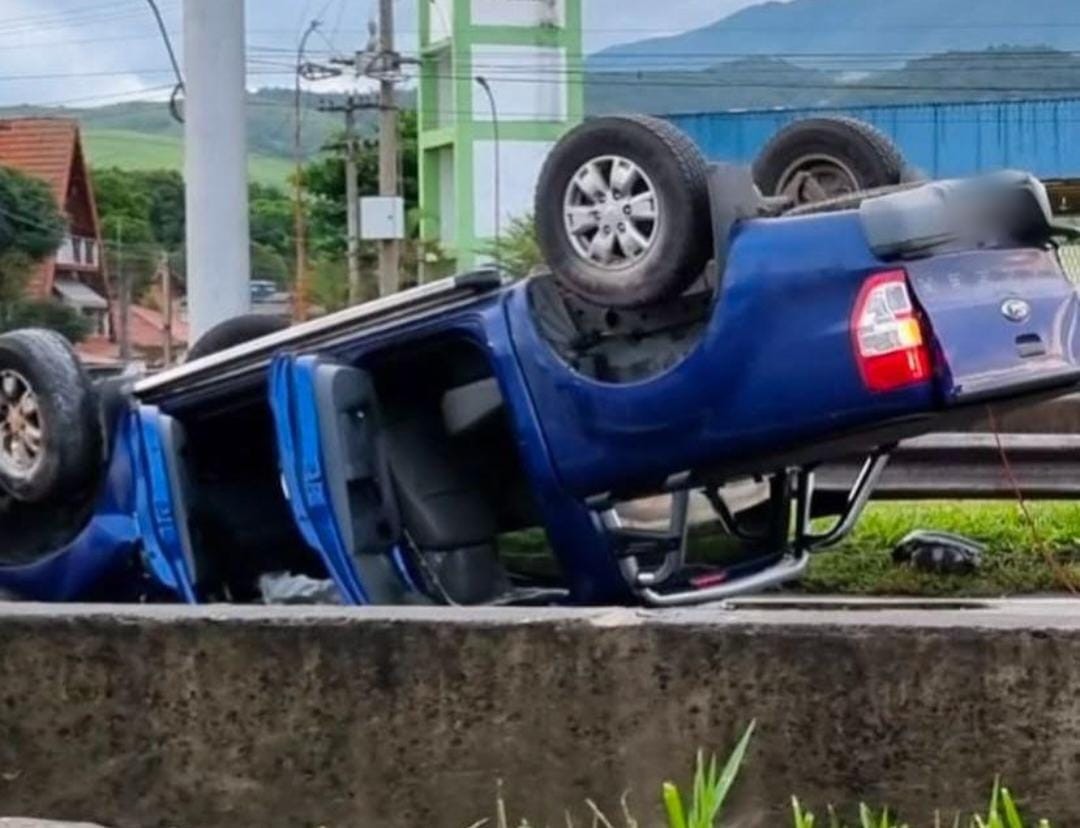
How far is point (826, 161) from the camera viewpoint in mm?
7340

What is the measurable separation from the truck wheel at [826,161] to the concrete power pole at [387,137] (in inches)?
1509

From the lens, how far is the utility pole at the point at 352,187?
179 feet

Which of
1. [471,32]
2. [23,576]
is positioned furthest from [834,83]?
[23,576]

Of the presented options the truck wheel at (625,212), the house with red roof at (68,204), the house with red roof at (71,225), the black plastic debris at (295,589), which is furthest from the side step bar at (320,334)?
the house with red roof at (68,204)

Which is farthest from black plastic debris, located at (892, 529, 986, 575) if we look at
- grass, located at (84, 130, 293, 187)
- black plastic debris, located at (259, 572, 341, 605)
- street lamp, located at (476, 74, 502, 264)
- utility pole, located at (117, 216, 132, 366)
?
grass, located at (84, 130, 293, 187)

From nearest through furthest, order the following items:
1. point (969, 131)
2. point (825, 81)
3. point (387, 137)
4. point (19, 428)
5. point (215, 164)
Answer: point (19, 428) < point (215, 164) < point (969, 131) < point (387, 137) < point (825, 81)

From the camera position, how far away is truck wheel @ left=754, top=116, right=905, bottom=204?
7199 mm

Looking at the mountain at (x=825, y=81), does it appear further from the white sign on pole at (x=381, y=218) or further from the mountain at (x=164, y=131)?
the white sign on pole at (x=381, y=218)

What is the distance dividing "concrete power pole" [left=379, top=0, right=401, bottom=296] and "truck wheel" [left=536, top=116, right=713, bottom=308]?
38985mm

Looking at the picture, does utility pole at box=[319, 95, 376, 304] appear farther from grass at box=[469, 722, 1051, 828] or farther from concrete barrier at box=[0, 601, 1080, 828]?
grass at box=[469, 722, 1051, 828]

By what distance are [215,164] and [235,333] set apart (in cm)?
84

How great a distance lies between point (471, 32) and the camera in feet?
218

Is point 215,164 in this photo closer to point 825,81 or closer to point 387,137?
point 387,137

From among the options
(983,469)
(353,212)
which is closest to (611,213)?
(983,469)
